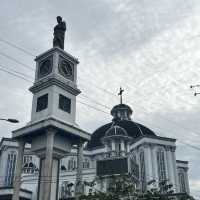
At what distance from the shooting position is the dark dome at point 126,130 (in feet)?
280

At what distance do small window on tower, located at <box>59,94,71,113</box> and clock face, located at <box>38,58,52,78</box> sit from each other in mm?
4571

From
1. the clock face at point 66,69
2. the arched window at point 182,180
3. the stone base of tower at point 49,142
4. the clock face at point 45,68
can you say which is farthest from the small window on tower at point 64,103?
the arched window at point 182,180

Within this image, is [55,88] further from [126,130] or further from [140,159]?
[126,130]

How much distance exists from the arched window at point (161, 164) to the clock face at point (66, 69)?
3473 centimetres

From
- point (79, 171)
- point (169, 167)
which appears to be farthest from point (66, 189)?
point (169, 167)

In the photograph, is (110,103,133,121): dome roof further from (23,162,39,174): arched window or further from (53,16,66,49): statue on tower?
(53,16,66,49): statue on tower

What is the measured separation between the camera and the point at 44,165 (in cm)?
4938

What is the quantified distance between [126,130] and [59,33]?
35.0 metres

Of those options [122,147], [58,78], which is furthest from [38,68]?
[122,147]

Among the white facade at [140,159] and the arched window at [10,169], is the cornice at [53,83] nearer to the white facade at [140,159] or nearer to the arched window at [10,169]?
the white facade at [140,159]

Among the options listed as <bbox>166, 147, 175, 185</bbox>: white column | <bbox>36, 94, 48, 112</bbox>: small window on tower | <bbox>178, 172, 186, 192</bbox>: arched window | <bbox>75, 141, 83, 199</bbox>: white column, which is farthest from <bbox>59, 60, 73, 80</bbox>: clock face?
<bbox>178, 172, 186, 192</bbox>: arched window

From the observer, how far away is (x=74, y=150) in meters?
85.7

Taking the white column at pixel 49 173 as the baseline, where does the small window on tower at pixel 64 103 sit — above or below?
above

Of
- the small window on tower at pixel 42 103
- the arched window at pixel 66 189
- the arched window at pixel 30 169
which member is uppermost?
the small window on tower at pixel 42 103
